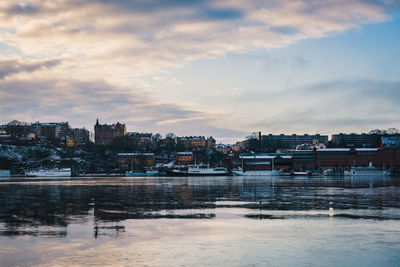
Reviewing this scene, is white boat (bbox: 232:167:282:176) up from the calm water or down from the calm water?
down

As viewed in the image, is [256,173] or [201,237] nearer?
[201,237]

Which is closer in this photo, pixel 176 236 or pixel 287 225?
pixel 176 236

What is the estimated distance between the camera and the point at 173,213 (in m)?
29.1

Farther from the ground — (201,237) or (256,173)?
(201,237)

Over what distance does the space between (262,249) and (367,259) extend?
3.84 meters

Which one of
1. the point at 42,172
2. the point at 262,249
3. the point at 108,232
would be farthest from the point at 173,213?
the point at 42,172

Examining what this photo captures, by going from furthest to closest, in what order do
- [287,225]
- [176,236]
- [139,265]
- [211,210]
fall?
[211,210], [287,225], [176,236], [139,265]

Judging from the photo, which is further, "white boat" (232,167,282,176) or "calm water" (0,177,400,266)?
"white boat" (232,167,282,176)

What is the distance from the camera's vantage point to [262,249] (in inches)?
657

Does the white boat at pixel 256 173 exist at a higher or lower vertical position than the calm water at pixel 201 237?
lower

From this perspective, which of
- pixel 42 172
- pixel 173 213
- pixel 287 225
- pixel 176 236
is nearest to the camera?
pixel 176 236

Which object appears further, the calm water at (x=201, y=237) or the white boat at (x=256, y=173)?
the white boat at (x=256, y=173)

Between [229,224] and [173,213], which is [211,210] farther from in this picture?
[229,224]

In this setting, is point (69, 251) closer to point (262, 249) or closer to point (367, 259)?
point (262, 249)
